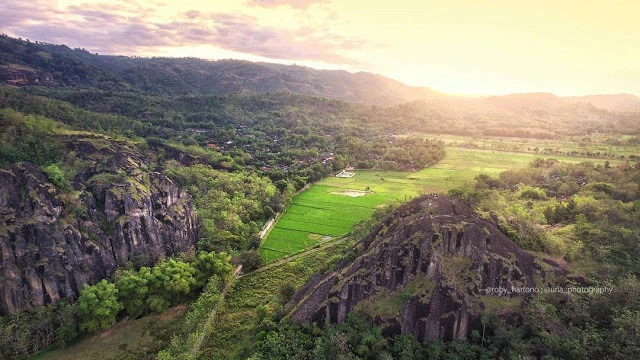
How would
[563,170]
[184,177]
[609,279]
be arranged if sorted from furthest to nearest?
[563,170]
[184,177]
[609,279]

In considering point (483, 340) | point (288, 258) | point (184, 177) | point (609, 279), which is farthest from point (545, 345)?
point (184, 177)

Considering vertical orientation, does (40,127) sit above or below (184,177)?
above

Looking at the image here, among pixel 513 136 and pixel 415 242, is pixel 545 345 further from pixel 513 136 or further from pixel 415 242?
pixel 513 136

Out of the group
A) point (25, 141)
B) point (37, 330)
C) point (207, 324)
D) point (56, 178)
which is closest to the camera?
point (37, 330)

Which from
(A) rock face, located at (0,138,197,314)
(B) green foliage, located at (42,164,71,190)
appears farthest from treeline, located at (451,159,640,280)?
(B) green foliage, located at (42,164,71,190)

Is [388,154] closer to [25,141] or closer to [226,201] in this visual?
[226,201]

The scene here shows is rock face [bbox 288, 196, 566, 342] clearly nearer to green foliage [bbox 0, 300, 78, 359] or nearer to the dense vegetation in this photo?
the dense vegetation

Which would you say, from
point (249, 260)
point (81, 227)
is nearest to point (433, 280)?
point (249, 260)
